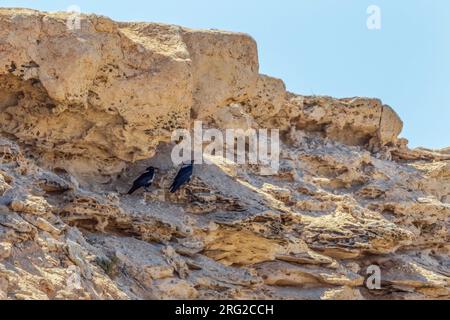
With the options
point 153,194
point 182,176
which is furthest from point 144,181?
point 182,176

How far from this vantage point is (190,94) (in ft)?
39.5

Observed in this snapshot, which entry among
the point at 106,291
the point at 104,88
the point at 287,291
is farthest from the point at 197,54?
the point at 106,291

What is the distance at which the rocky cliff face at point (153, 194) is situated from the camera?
968 cm

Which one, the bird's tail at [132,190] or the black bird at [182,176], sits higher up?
the black bird at [182,176]

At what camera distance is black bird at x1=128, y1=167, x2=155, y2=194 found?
11.8 meters

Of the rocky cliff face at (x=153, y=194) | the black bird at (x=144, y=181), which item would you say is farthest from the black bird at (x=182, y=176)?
the black bird at (x=144, y=181)

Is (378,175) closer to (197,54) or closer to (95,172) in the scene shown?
(197,54)

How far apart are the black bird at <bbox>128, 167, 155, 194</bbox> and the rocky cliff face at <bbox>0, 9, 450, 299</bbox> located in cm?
17

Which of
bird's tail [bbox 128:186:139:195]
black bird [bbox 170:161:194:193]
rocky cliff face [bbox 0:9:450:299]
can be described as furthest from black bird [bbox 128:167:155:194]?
black bird [bbox 170:161:194:193]

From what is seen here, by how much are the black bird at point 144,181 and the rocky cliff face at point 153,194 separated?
→ 0.17 m

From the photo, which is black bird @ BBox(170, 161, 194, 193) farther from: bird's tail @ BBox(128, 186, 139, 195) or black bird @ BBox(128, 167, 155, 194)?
bird's tail @ BBox(128, 186, 139, 195)

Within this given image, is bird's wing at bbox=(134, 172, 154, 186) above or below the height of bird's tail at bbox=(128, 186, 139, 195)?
above

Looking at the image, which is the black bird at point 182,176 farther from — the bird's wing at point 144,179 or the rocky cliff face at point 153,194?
the bird's wing at point 144,179

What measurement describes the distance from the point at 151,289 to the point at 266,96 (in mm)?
5450
